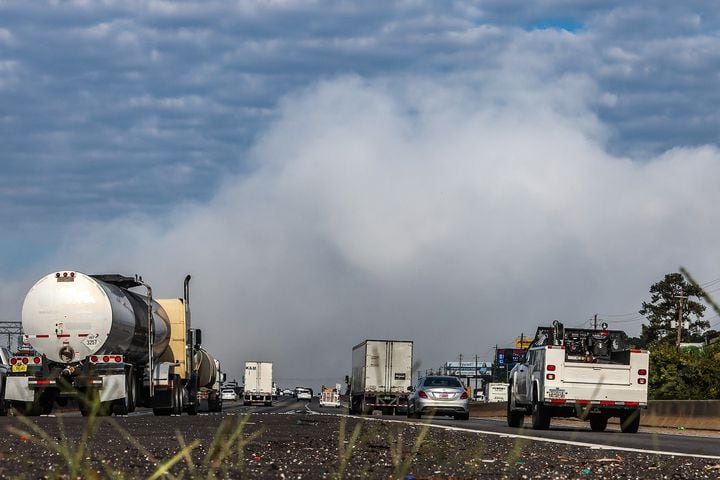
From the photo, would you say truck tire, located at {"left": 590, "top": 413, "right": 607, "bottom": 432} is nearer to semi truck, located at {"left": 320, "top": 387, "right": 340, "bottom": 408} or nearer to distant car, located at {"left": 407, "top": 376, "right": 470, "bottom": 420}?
distant car, located at {"left": 407, "top": 376, "right": 470, "bottom": 420}

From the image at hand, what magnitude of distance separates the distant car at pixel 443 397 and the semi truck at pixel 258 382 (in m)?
52.8

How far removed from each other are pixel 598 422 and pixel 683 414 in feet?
18.8

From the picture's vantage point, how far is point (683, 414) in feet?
101

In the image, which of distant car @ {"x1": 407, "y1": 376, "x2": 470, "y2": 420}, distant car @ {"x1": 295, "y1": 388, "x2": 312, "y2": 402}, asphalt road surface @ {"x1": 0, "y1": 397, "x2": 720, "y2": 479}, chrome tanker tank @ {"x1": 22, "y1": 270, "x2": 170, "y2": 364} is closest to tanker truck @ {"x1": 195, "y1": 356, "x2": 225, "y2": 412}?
distant car @ {"x1": 407, "y1": 376, "x2": 470, "y2": 420}

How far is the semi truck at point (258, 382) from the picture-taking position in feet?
295

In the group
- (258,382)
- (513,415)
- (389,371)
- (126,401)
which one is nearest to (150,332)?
(126,401)

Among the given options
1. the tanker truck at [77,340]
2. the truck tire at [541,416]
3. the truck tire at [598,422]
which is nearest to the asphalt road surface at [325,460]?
the truck tire at [541,416]

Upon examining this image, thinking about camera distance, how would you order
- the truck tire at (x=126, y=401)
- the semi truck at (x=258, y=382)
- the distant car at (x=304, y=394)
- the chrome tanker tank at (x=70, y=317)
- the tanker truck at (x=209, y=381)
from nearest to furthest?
1. the chrome tanker tank at (x=70, y=317)
2. the truck tire at (x=126, y=401)
3. the tanker truck at (x=209, y=381)
4. the semi truck at (x=258, y=382)
5. the distant car at (x=304, y=394)

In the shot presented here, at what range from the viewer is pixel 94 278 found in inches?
1117

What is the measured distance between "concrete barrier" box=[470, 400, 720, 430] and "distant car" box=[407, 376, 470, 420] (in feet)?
19.6

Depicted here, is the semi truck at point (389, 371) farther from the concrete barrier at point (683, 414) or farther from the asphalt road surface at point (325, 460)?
the asphalt road surface at point (325, 460)

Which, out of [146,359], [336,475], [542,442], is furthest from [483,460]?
[146,359]

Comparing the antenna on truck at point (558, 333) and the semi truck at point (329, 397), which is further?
the semi truck at point (329, 397)

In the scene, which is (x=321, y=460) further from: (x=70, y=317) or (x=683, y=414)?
(x=683, y=414)
